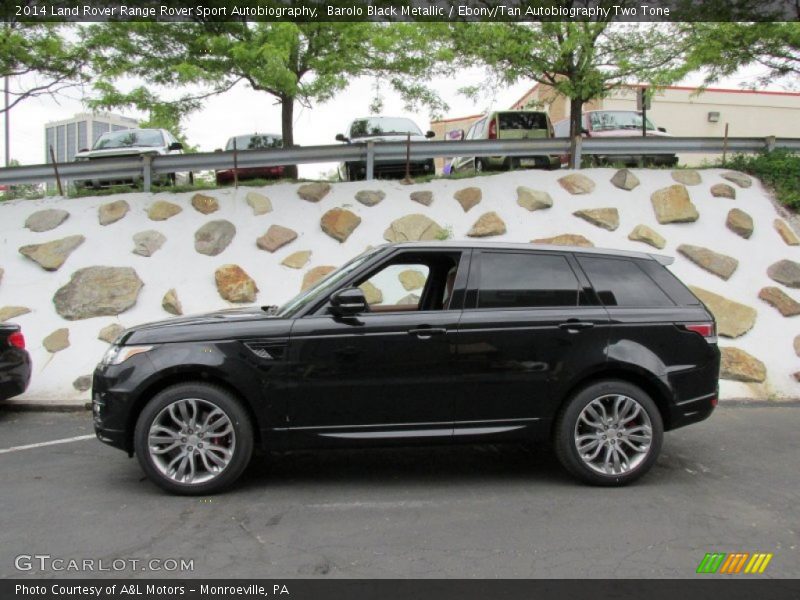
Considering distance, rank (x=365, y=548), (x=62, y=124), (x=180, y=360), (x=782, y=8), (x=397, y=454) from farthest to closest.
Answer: (x=62, y=124) → (x=782, y=8) → (x=397, y=454) → (x=180, y=360) → (x=365, y=548)

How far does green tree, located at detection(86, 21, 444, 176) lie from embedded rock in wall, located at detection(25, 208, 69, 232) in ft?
9.13

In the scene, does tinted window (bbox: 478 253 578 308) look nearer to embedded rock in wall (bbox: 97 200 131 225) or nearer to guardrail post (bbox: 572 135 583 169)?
guardrail post (bbox: 572 135 583 169)

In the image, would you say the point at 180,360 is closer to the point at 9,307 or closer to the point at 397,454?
the point at 397,454

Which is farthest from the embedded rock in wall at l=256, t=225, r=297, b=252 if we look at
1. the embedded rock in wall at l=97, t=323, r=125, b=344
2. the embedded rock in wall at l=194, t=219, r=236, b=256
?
the embedded rock in wall at l=97, t=323, r=125, b=344

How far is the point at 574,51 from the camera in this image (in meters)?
13.0

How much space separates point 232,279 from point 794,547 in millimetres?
7332

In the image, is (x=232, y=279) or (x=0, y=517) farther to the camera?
(x=232, y=279)

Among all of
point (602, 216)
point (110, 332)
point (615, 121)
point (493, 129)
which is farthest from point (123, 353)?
point (615, 121)

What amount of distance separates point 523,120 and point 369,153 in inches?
194

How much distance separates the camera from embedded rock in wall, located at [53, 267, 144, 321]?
866 centimetres

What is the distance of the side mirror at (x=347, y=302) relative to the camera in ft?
14.4

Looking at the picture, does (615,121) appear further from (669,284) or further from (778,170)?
(669,284)

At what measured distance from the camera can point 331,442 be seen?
4.46 m
